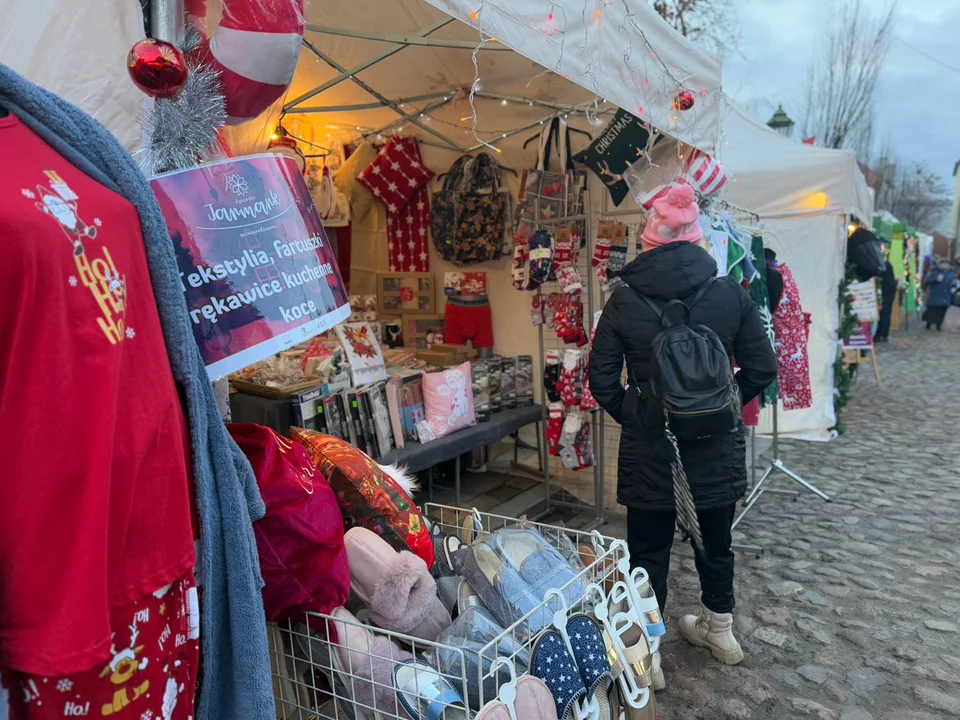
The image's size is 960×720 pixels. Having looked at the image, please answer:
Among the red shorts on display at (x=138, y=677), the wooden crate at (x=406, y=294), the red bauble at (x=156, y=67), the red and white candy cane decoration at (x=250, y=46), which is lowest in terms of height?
the red shorts on display at (x=138, y=677)

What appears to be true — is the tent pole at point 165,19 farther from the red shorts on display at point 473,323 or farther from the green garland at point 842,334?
the green garland at point 842,334

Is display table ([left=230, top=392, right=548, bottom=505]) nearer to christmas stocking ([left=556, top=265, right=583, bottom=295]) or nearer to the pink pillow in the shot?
the pink pillow

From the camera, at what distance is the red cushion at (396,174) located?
504 centimetres

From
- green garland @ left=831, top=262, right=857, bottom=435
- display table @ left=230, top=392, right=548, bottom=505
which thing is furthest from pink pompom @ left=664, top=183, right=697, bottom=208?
green garland @ left=831, top=262, right=857, bottom=435

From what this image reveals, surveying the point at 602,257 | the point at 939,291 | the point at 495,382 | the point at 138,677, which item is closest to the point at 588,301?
the point at 602,257

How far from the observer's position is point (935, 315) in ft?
58.0

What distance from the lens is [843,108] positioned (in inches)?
695

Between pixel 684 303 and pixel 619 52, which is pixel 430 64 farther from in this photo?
pixel 684 303

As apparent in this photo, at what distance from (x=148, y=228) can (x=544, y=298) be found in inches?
147

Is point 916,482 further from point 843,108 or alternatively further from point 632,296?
point 843,108

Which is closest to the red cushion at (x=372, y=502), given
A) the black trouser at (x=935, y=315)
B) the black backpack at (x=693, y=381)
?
the black backpack at (x=693, y=381)

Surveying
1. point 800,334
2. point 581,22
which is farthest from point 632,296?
point 800,334

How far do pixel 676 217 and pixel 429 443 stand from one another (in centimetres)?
190

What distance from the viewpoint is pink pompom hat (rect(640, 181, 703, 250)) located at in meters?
2.71
